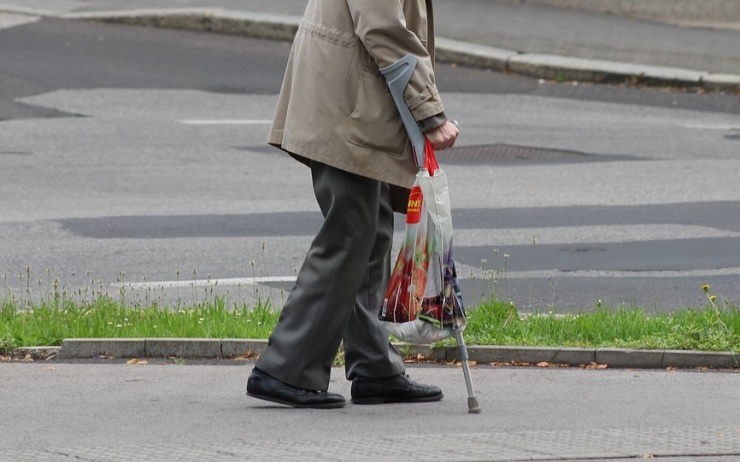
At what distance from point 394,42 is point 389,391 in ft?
4.38

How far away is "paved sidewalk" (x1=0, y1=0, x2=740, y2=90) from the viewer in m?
18.2

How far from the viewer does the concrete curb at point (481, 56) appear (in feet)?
58.5

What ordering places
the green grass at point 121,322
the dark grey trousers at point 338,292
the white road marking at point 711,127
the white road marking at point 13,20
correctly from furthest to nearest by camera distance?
the white road marking at point 13,20, the white road marking at point 711,127, the green grass at point 121,322, the dark grey trousers at point 338,292

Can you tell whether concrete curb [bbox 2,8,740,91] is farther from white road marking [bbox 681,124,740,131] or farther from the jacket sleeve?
the jacket sleeve

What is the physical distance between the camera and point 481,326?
23.1 feet

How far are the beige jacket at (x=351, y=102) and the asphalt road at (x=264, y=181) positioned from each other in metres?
2.67

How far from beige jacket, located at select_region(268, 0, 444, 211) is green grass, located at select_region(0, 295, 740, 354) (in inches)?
64.5

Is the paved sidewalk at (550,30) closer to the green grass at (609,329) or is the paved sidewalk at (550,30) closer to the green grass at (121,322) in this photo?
the green grass at (609,329)

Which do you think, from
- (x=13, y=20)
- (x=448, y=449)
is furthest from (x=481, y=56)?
(x=448, y=449)

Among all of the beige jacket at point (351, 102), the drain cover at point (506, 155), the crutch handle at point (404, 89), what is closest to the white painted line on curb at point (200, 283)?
the beige jacket at point (351, 102)

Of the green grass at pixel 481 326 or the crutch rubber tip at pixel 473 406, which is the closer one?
the crutch rubber tip at pixel 473 406

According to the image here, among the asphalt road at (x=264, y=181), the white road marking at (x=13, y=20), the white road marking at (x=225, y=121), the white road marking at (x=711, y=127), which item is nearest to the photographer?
the asphalt road at (x=264, y=181)

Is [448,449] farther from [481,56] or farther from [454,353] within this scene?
[481,56]

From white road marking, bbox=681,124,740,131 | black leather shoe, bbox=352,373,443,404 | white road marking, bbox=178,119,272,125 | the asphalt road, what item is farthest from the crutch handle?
white road marking, bbox=681,124,740,131
